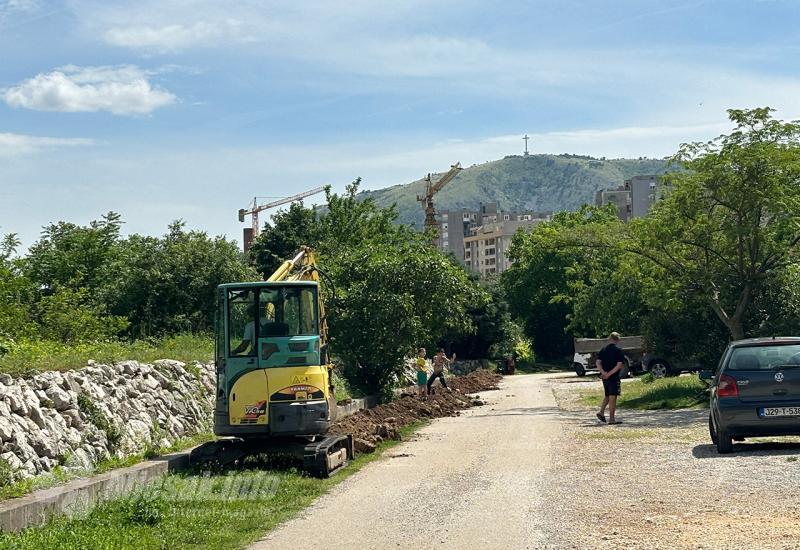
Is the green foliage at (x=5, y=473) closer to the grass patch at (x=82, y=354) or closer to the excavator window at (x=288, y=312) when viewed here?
the grass patch at (x=82, y=354)

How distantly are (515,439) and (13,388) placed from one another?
10.6 metres

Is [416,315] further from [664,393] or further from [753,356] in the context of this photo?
[753,356]

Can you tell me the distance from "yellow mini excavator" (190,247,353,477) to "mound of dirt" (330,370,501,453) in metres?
2.40

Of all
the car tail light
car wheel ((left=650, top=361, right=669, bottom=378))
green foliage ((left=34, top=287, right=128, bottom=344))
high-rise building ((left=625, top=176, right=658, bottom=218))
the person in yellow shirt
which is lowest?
car wheel ((left=650, top=361, right=669, bottom=378))

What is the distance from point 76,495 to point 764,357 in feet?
34.6

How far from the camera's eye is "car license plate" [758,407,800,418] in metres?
16.0

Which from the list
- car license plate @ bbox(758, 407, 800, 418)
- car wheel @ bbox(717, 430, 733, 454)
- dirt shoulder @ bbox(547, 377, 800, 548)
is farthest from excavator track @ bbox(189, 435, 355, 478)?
car license plate @ bbox(758, 407, 800, 418)

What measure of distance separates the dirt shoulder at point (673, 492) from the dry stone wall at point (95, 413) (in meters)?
6.43

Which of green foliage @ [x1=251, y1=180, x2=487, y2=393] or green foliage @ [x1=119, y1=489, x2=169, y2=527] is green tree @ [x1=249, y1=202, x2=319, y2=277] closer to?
green foliage @ [x1=251, y1=180, x2=487, y2=393]

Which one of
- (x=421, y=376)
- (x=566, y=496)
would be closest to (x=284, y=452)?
(x=566, y=496)

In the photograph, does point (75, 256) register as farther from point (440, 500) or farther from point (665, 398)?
point (440, 500)

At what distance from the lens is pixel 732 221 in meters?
30.3

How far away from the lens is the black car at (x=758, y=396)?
52.9 ft

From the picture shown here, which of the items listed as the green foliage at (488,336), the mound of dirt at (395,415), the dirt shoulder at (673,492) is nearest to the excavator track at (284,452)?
the mound of dirt at (395,415)
